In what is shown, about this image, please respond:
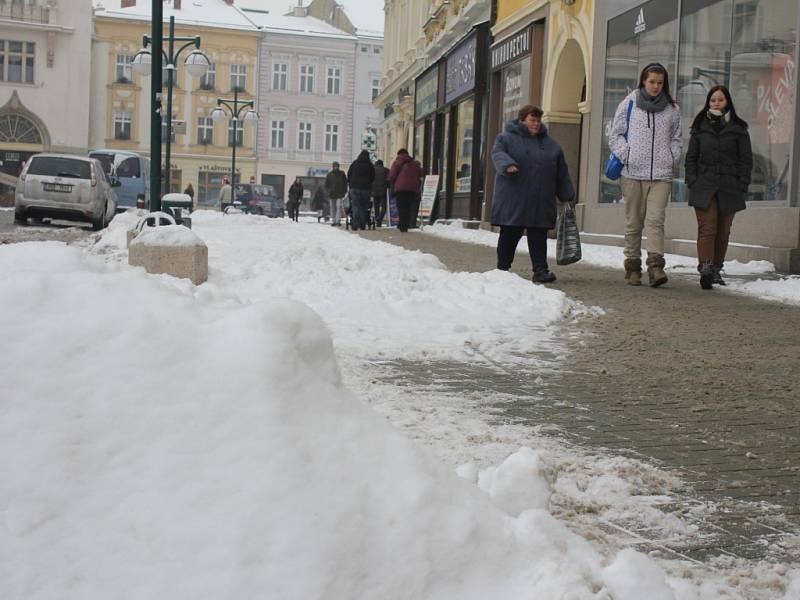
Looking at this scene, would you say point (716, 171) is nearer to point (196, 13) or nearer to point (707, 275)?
point (707, 275)

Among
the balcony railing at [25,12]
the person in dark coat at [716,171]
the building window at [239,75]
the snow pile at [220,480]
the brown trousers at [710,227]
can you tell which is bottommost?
the snow pile at [220,480]

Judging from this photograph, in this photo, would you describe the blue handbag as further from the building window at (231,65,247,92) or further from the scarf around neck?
the building window at (231,65,247,92)

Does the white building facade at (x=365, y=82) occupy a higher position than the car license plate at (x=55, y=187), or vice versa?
the white building facade at (x=365, y=82)

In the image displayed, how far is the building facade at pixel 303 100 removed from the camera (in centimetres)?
7506

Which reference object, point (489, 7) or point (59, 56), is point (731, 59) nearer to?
point (489, 7)

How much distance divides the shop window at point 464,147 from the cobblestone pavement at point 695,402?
19112 millimetres

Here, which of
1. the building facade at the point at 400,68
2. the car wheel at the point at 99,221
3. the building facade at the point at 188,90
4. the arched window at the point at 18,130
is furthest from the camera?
the building facade at the point at 188,90

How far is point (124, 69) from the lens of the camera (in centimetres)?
7088

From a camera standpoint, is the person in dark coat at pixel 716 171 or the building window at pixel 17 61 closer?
the person in dark coat at pixel 716 171

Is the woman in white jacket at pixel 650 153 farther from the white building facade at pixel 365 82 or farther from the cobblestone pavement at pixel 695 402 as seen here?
the white building facade at pixel 365 82

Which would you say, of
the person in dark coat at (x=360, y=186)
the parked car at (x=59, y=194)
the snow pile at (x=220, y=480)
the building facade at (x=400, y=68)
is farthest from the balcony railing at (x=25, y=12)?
the snow pile at (x=220, y=480)

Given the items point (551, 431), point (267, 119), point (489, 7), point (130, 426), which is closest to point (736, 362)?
point (551, 431)

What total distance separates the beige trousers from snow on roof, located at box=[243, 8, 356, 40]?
220 feet

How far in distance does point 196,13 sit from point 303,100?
9.13 meters
